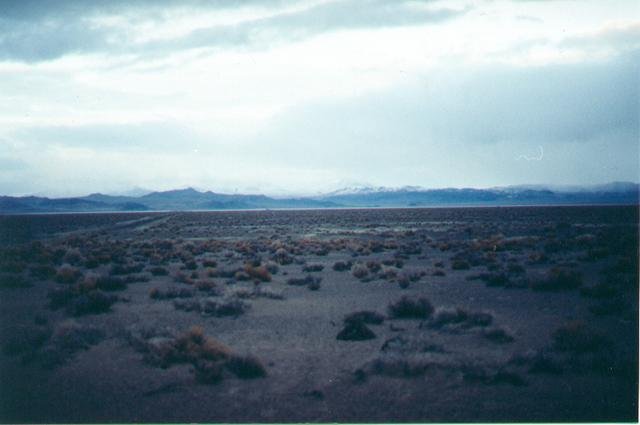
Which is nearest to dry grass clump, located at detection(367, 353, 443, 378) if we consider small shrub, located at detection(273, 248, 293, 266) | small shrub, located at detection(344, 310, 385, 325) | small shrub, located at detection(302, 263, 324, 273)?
small shrub, located at detection(344, 310, 385, 325)

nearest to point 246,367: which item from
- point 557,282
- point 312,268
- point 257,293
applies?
point 257,293

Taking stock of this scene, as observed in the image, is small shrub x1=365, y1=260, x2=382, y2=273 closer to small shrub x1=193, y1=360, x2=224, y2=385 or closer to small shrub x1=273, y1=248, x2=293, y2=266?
small shrub x1=273, y1=248, x2=293, y2=266

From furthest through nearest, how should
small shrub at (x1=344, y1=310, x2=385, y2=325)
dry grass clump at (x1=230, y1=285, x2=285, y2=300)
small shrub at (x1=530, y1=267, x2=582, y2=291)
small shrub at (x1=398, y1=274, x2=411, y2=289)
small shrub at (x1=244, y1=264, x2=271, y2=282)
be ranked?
small shrub at (x1=244, y1=264, x2=271, y2=282) < small shrub at (x1=398, y1=274, x2=411, y2=289) < small shrub at (x1=530, y1=267, x2=582, y2=291) < dry grass clump at (x1=230, y1=285, x2=285, y2=300) < small shrub at (x1=344, y1=310, x2=385, y2=325)

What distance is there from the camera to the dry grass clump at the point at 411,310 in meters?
15.6

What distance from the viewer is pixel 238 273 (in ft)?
81.7

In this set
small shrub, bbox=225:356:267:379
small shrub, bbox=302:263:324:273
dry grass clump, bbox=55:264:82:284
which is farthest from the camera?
small shrub, bbox=302:263:324:273

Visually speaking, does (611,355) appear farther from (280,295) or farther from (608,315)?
(280,295)

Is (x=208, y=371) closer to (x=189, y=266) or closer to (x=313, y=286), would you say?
(x=313, y=286)

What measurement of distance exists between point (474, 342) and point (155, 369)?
7.97m

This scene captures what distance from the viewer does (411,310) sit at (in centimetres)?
1565

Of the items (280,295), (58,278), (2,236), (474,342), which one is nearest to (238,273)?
(280,295)

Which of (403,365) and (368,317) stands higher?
(403,365)

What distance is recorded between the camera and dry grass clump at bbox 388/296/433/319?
1562 centimetres

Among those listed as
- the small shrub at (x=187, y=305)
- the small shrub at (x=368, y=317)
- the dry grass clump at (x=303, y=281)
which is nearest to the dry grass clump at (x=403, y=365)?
the small shrub at (x=368, y=317)
